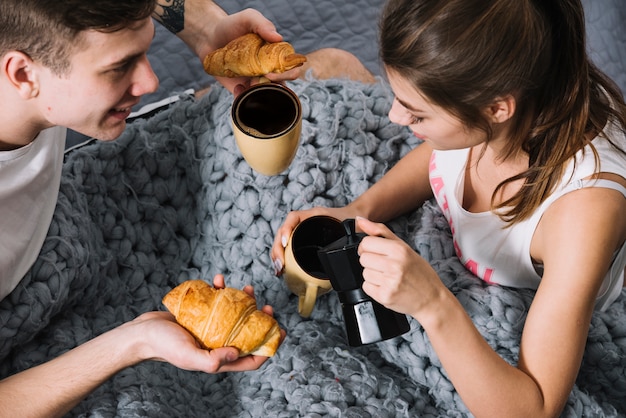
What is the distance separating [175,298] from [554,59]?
57cm

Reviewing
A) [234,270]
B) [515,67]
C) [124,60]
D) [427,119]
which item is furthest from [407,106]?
[234,270]

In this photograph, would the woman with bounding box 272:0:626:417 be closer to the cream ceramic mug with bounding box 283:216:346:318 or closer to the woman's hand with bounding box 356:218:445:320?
the woman's hand with bounding box 356:218:445:320

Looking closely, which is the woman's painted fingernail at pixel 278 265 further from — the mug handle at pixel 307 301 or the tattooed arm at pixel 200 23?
the tattooed arm at pixel 200 23

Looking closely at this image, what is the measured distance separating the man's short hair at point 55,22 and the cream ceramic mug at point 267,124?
0.20 metres

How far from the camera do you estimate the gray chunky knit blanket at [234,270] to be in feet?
3.51

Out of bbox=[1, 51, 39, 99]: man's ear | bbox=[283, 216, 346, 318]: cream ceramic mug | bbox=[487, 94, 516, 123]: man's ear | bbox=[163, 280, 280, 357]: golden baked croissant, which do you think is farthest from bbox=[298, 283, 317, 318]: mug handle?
bbox=[1, 51, 39, 99]: man's ear

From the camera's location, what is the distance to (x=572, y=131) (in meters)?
0.97

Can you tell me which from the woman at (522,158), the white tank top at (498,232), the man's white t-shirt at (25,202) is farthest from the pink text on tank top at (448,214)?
the man's white t-shirt at (25,202)

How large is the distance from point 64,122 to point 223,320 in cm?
34

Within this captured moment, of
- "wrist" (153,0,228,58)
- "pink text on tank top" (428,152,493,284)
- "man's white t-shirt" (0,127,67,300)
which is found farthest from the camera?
"wrist" (153,0,228,58)

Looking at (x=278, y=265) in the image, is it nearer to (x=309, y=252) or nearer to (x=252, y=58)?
(x=309, y=252)

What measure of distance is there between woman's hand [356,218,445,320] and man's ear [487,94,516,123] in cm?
20

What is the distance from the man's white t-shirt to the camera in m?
1.03

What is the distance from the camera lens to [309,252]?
1.09 meters
